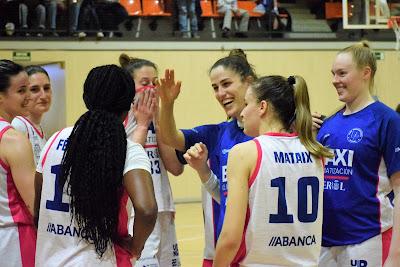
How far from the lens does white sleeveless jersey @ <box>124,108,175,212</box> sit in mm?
4266

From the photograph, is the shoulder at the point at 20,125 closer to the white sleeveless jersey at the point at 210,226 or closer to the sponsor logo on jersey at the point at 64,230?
the white sleeveless jersey at the point at 210,226

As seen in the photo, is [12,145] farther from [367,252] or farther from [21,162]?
[367,252]

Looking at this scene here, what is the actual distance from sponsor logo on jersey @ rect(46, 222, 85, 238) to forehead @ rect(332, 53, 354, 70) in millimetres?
1712

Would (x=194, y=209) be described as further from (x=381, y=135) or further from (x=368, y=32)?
(x=381, y=135)

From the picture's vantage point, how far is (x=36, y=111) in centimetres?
466

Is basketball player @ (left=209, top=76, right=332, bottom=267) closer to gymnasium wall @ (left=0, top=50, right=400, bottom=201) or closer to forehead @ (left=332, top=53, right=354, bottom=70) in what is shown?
forehead @ (left=332, top=53, right=354, bottom=70)

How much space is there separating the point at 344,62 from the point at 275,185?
3.58 feet

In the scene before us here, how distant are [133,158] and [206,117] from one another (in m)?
11.7

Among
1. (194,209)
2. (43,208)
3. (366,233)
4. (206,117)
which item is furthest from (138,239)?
(206,117)

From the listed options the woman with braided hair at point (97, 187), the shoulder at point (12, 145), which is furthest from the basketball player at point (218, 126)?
the woman with braided hair at point (97, 187)

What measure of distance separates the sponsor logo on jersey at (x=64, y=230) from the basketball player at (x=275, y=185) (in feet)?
1.84

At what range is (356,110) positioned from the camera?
3.61 m

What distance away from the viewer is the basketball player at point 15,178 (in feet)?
10.1

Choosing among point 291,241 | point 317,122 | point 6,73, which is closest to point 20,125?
point 6,73
